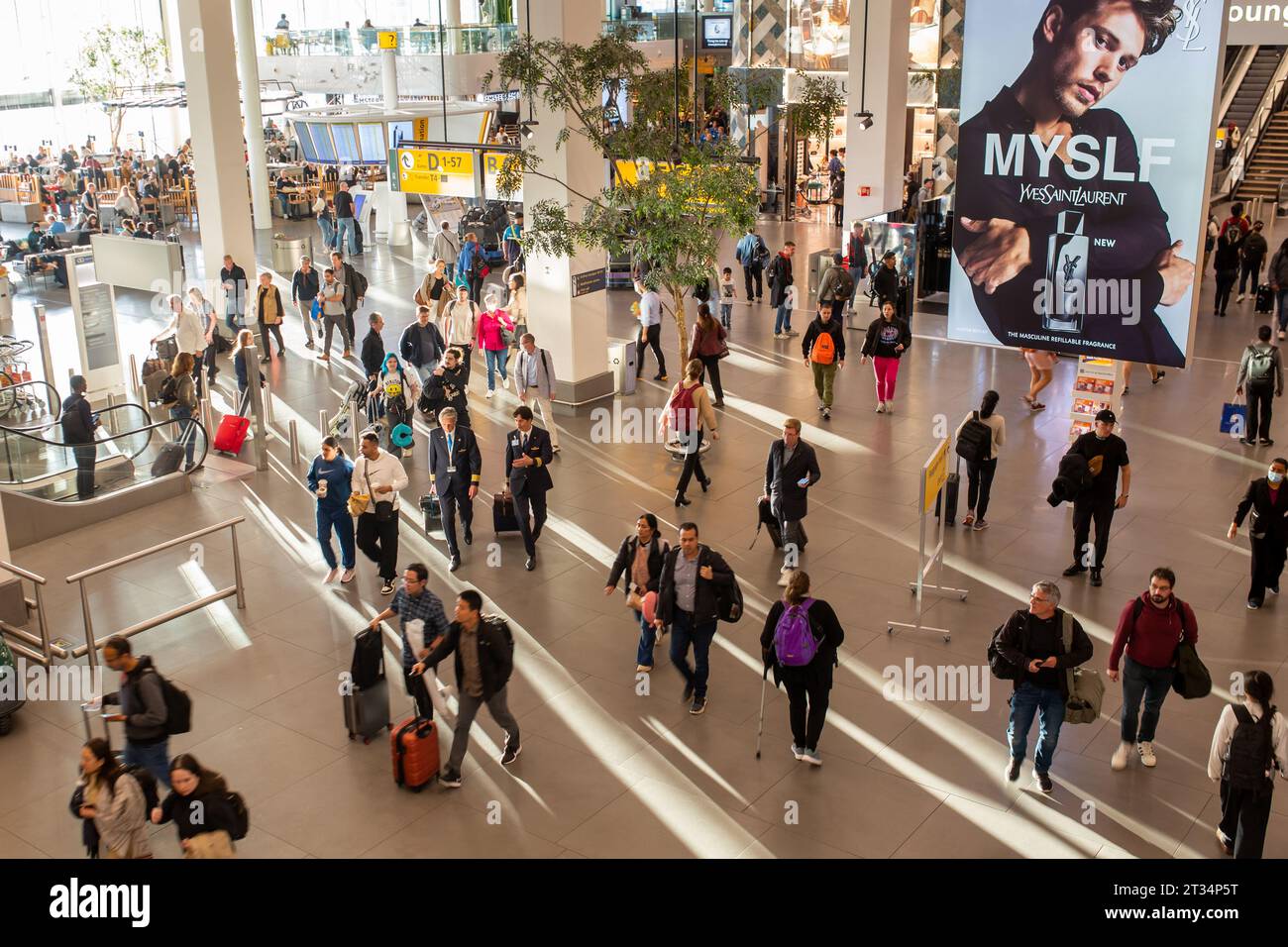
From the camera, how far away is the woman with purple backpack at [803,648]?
26.0 feet

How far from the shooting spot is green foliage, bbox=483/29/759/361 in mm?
14039

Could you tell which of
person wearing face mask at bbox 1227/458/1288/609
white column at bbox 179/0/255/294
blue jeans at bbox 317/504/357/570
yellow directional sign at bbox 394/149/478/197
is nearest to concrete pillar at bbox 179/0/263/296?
white column at bbox 179/0/255/294

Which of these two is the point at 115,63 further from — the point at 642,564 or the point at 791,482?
the point at 642,564

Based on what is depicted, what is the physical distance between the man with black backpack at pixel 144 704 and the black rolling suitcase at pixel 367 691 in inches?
49.8

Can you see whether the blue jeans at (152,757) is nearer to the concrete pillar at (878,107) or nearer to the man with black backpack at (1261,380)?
the man with black backpack at (1261,380)

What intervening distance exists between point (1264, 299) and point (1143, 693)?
52.4 ft

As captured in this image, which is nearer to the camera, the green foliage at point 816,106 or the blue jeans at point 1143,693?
the blue jeans at point 1143,693

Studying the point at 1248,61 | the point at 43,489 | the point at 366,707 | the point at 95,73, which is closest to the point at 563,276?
the point at 43,489

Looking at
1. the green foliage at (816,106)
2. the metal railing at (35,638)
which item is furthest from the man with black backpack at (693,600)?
the green foliage at (816,106)

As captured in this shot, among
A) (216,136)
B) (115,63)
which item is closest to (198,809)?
(216,136)

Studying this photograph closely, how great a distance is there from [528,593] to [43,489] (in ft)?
18.9

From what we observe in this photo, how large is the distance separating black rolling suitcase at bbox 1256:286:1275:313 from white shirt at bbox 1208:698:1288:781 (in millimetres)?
16875

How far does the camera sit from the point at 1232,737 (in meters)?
6.85

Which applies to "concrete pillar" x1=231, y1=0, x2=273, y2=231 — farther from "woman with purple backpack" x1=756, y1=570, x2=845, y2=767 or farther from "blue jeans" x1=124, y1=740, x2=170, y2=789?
"woman with purple backpack" x1=756, y1=570, x2=845, y2=767
